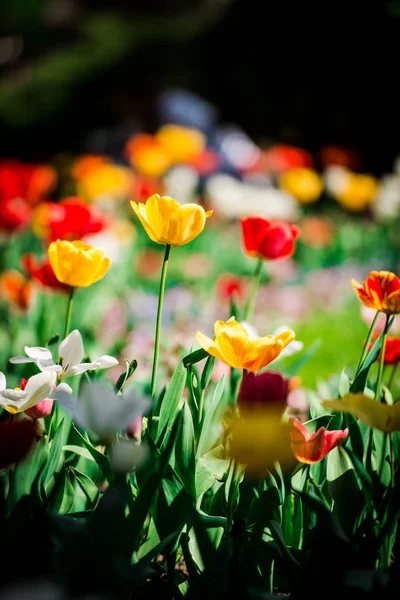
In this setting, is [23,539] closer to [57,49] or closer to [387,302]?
[387,302]

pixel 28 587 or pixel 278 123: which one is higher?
pixel 28 587

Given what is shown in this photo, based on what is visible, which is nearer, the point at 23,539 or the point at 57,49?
the point at 23,539

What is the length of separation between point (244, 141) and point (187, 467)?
616cm

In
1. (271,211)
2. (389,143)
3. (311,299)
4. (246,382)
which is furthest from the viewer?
(389,143)

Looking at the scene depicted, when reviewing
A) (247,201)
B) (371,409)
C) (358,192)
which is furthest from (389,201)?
(371,409)

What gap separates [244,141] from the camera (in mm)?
6789

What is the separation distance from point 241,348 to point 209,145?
5.89 metres

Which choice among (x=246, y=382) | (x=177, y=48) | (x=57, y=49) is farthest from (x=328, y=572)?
(x=57, y=49)

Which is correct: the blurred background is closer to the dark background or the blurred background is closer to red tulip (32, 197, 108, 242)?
the dark background

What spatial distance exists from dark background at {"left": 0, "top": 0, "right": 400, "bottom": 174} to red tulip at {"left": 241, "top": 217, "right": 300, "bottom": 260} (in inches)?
225

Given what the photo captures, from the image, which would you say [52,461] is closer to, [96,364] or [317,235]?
[96,364]

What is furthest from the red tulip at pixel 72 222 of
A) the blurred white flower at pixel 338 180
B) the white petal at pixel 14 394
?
the blurred white flower at pixel 338 180

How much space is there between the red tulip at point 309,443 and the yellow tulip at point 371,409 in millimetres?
98

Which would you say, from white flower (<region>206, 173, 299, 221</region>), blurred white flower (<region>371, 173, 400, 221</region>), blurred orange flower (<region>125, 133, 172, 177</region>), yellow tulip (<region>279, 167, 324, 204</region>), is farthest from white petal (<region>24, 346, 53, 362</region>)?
blurred white flower (<region>371, 173, 400, 221</region>)
